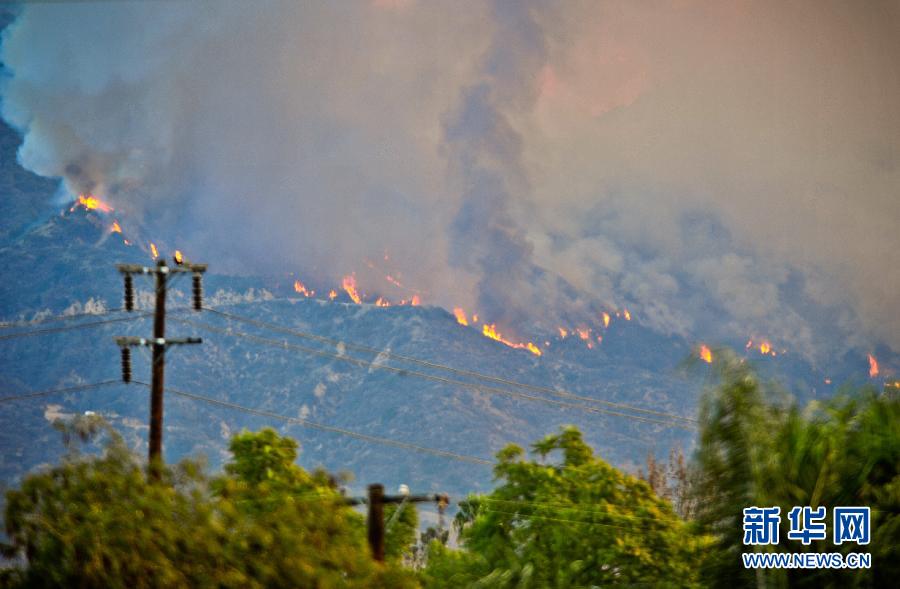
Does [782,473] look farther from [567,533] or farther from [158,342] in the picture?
[158,342]

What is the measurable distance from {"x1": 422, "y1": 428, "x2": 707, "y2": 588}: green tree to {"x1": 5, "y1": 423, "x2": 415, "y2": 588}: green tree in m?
16.4

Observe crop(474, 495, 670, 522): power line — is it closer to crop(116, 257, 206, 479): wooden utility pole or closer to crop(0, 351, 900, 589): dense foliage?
crop(116, 257, 206, 479): wooden utility pole

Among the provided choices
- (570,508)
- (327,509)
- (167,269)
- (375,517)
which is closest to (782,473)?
(327,509)

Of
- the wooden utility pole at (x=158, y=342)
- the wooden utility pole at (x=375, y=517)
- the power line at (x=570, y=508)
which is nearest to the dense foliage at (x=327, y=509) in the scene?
the wooden utility pole at (x=375, y=517)

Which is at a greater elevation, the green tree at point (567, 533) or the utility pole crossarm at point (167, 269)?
the utility pole crossarm at point (167, 269)

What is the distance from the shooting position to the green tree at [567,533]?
37.8 m

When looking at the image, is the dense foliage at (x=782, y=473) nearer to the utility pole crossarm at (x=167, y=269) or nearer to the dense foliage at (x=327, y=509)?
the dense foliage at (x=327, y=509)

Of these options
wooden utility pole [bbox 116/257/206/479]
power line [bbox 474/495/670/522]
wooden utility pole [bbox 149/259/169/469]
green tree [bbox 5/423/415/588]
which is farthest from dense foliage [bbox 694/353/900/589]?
power line [bbox 474/495/670/522]

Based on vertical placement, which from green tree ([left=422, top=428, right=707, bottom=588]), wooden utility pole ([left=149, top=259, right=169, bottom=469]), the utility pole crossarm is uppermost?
the utility pole crossarm

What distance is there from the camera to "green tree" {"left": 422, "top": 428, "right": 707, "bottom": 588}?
3784 cm

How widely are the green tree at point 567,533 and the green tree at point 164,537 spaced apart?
16437 millimetres

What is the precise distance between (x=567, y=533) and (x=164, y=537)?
24236mm

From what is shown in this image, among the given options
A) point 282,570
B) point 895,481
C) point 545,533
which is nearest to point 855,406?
point 895,481

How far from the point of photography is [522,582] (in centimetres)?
3478
